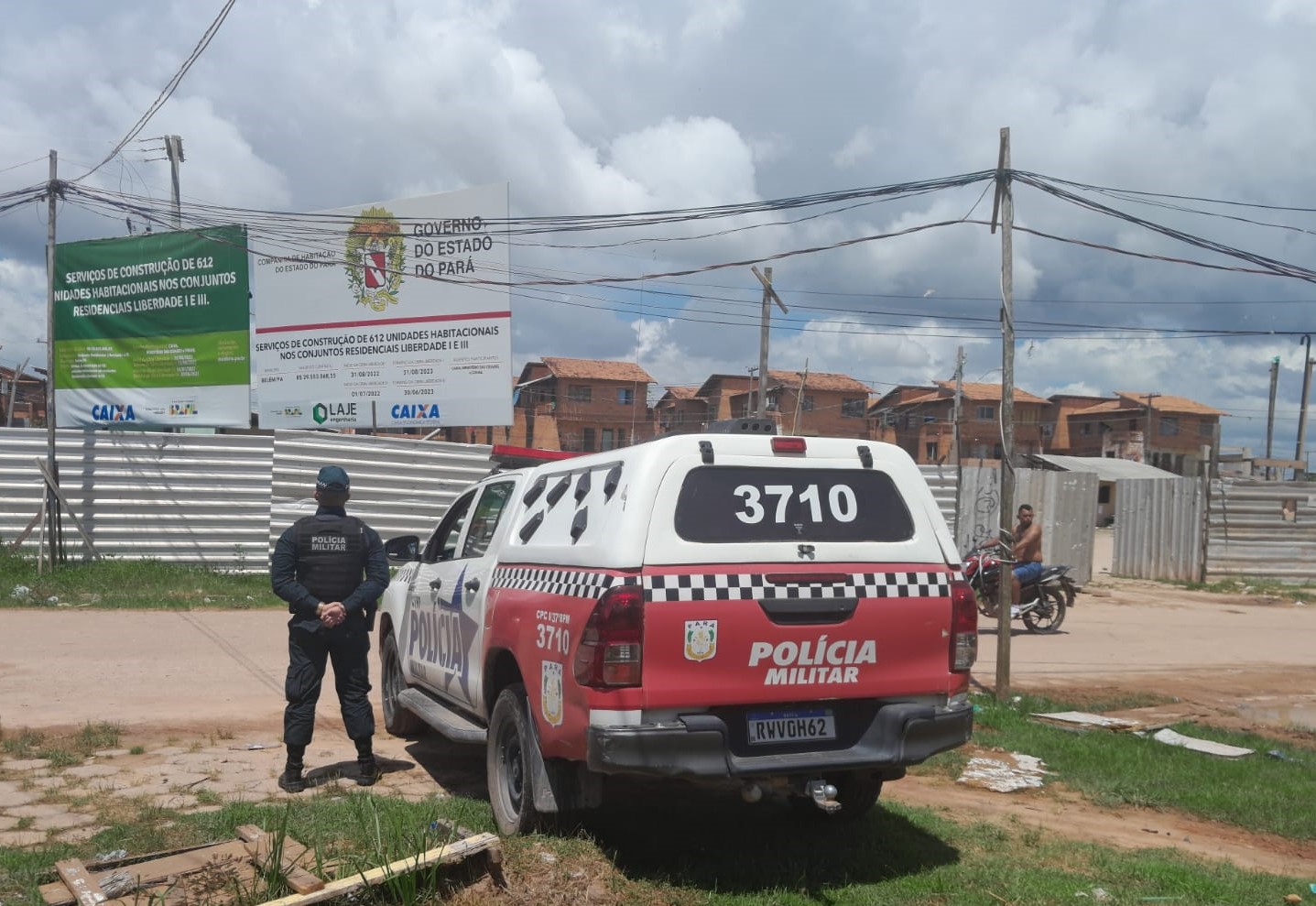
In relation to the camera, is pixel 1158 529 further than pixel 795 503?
Yes

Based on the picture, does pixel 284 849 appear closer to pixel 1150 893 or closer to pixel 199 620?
pixel 1150 893

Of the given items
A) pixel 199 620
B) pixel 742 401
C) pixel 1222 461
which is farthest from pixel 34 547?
pixel 742 401

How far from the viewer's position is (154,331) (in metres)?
18.4

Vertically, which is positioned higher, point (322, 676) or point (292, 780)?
point (322, 676)

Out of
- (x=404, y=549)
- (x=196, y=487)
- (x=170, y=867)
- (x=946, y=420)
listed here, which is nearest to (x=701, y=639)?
(x=170, y=867)

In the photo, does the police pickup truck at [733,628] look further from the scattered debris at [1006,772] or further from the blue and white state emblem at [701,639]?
the scattered debris at [1006,772]

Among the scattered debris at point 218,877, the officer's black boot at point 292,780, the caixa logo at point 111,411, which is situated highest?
the caixa logo at point 111,411

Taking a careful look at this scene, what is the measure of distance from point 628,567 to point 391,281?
50.6 ft

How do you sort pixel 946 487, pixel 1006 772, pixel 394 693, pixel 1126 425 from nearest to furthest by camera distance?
pixel 1006 772 < pixel 394 693 < pixel 946 487 < pixel 1126 425

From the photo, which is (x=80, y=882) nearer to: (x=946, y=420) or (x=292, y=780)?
(x=292, y=780)

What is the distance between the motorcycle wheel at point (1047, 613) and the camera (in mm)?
13836

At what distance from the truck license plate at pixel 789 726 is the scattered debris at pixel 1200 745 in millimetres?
4258

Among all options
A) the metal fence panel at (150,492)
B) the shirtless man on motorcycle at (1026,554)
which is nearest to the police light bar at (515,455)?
the metal fence panel at (150,492)

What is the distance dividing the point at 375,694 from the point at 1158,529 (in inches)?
660
